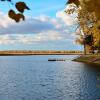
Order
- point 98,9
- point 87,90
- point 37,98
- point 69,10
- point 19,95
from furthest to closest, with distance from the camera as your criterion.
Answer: point 69,10 < point 87,90 < point 19,95 < point 37,98 < point 98,9

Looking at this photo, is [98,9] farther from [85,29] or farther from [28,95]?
[85,29]

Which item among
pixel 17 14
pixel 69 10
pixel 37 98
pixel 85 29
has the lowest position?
pixel 37 98

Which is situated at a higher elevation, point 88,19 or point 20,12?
point 88,19

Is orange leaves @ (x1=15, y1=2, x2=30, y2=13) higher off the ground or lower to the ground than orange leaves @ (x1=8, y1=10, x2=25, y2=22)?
higher

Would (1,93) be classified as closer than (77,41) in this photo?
Yes

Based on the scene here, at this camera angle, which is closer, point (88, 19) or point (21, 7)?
point (21, 7)

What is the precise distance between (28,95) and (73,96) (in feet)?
15.3

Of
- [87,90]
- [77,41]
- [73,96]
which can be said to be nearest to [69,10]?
[87,90]

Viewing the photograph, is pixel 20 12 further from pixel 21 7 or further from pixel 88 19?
pixel 88 19

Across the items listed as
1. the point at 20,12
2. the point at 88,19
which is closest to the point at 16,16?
the point at 20,12

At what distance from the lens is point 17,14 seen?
266 cm

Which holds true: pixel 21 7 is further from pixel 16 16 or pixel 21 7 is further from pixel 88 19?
pixel 88 19

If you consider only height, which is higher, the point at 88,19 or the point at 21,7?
the point at 88,19

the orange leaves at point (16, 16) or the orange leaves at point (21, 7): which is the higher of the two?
the orange leaves at point (21, 7)
